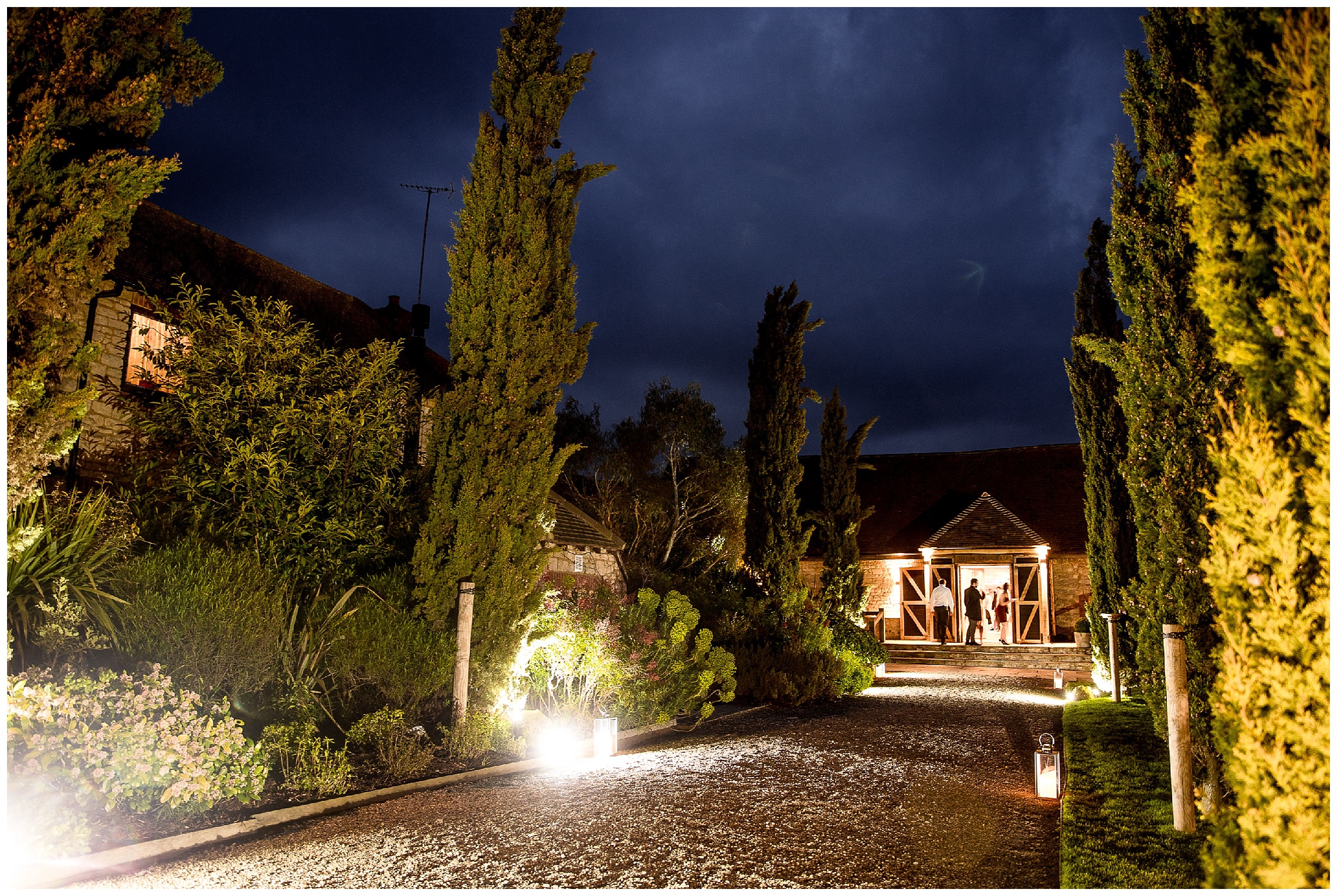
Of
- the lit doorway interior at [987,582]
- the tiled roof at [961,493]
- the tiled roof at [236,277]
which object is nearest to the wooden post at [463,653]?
the tiled roof at [236,277]

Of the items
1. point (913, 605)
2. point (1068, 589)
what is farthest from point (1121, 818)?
point (1068, 589)

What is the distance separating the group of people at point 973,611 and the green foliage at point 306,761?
16.8 meters

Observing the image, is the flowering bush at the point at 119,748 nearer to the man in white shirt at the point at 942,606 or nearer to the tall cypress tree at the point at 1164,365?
the tall cypress tree at the point at 1164,365

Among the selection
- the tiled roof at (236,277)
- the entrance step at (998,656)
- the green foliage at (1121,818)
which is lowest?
the entrance step at (998,656)

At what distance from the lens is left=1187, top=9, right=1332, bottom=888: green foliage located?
8.97ft

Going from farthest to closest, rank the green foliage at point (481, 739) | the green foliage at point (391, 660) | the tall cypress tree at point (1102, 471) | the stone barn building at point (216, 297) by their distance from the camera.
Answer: the tall cypress tree at point (1102, 471) < the stone barn building at point (216, 297) < the green foliage at point (391, 660) < the green foliage at point (481, 739)

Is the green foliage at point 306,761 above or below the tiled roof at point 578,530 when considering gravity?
below

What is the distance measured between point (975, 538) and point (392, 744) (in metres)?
18.7

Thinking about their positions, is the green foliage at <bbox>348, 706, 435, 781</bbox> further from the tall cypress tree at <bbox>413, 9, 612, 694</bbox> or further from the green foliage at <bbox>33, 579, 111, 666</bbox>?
the green foliage at <bbox>33, 579, 111, 666</bbox>

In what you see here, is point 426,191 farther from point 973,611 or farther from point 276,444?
point 973,611

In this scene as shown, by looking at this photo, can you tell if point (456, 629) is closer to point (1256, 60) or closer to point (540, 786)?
point (540, 786)

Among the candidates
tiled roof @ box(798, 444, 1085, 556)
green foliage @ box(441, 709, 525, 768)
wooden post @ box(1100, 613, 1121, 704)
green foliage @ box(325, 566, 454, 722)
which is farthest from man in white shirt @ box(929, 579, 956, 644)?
green foliage @ box(325, 566, 454, 722)

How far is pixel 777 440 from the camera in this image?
627 inches

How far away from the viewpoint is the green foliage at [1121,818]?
4.08 m
